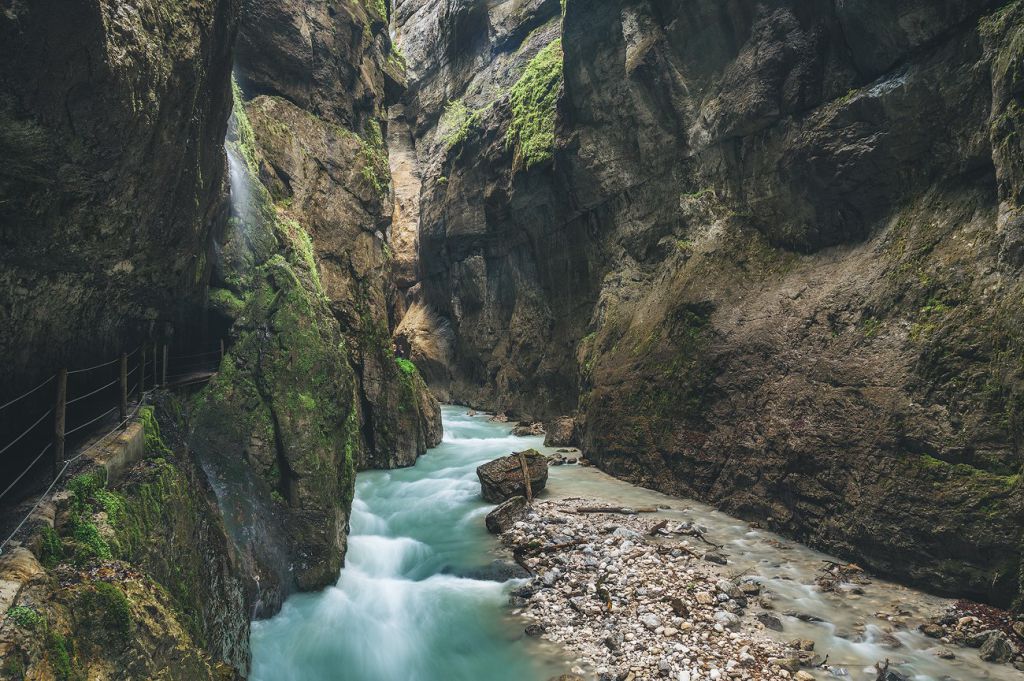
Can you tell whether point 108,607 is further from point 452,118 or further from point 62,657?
point 452,118

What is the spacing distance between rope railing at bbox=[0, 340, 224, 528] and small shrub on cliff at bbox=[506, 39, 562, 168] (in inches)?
665

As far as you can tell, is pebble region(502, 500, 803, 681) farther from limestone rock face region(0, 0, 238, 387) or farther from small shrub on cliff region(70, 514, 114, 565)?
limestone rock face region(0, 0, 238, 387)

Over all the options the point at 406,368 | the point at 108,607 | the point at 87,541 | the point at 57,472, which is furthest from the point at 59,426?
the point at 406,368

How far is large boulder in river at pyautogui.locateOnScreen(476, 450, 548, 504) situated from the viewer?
14266mm

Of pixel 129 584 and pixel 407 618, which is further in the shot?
pixel 407 618

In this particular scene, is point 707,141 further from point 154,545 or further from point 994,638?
point 154,545

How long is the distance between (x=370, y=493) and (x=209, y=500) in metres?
7.73

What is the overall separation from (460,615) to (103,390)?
268 inches

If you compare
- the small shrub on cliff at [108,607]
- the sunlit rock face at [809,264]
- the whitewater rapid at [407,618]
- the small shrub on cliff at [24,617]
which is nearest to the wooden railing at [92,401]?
the small shrub on cliff at [108,607]

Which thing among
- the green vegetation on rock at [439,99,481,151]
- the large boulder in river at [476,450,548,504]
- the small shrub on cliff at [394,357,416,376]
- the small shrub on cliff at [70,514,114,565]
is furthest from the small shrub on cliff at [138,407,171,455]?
the green vegetation on rock at [439,99,481,151]

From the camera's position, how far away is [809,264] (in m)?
12.7

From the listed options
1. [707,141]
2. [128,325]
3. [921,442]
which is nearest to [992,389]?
[921,442]

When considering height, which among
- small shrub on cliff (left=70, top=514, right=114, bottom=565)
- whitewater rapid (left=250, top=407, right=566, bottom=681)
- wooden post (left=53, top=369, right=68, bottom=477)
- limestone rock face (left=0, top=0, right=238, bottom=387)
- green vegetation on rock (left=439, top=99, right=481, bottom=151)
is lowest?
whitewater rapid (left=250, top=407, right=566, bottom=681)

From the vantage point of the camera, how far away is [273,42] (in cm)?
1934
